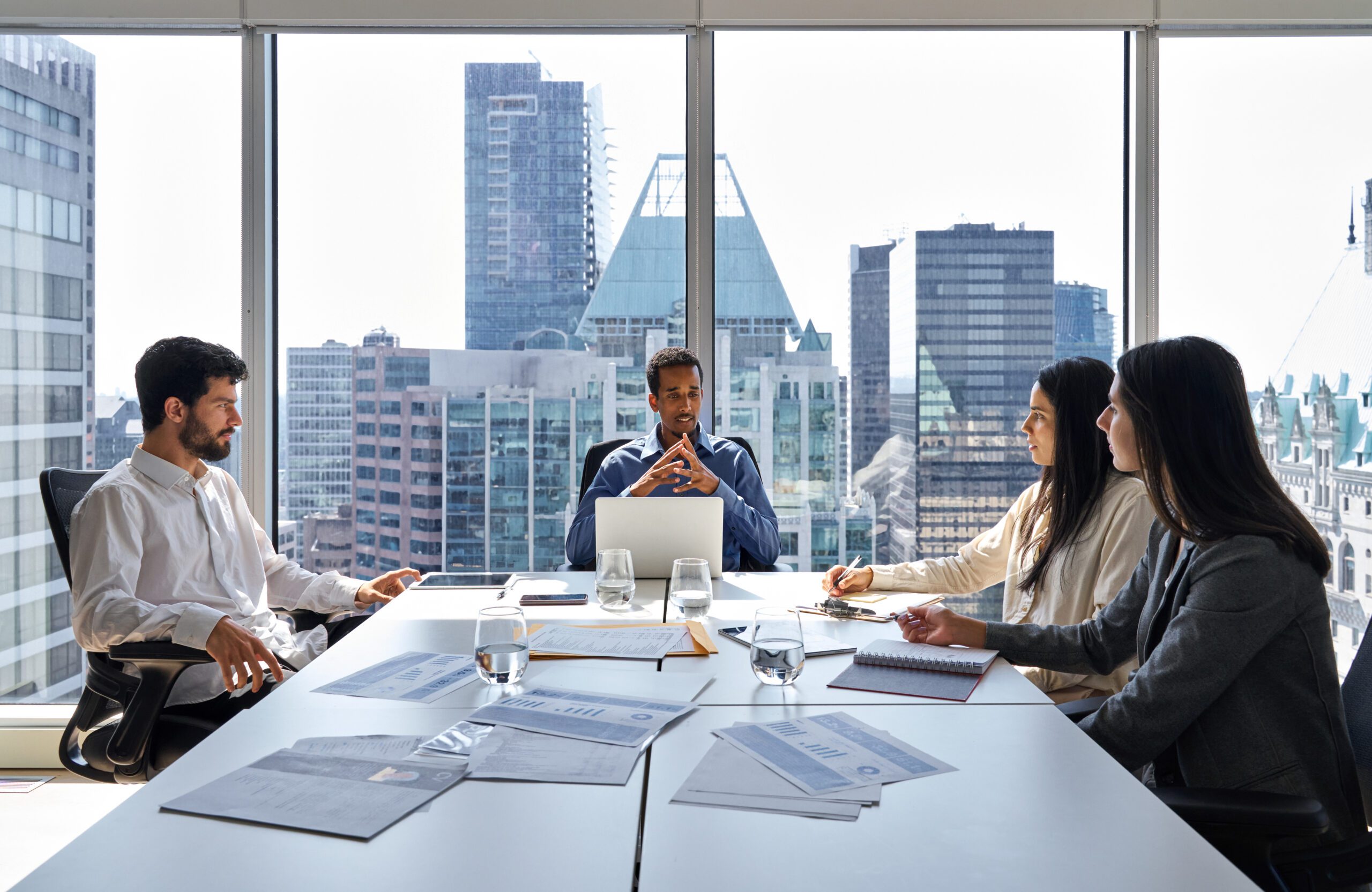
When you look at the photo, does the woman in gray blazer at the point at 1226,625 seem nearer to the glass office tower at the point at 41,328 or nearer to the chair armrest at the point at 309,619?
the chair armrest at the point at 309,619

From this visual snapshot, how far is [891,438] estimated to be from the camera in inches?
150

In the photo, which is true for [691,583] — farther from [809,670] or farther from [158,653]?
[158,653]

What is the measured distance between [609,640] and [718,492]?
1.29 meters

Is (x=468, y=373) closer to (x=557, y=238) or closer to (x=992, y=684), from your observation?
(x=557, y=238)

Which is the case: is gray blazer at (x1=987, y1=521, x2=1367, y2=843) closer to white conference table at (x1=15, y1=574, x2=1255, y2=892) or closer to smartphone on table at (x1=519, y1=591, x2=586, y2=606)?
white conference table at (x1=15, y1=574, x2=1255, y2=892)

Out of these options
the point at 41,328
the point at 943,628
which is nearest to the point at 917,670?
the point at 943,628

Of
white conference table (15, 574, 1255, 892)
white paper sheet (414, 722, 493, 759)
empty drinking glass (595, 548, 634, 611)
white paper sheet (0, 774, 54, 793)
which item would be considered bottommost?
white paper sheet (0, 774, 54, 793)

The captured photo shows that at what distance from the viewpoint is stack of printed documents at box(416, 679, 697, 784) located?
4.16 ft

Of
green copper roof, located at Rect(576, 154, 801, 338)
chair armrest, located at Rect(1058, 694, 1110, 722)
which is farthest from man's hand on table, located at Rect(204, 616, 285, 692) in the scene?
green copper roof, located at Rect(576, 154, 801, 338)

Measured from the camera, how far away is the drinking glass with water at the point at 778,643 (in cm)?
160

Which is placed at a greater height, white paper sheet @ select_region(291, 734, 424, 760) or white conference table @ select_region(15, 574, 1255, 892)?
white paper sheet @ select_region(291, 734, 424, 760)

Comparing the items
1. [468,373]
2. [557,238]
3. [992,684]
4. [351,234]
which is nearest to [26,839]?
[468,373]

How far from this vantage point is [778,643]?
5.25 feet

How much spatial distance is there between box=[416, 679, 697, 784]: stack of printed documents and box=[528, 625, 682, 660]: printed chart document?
0.26 m
